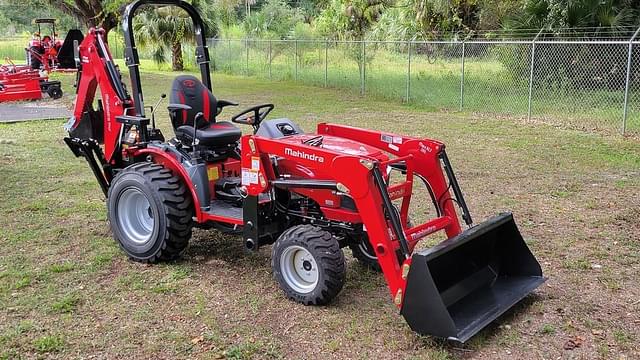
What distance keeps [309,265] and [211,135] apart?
1.44 meters

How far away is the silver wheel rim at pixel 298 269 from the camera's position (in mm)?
4191

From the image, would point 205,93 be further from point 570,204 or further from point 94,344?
point 570,204

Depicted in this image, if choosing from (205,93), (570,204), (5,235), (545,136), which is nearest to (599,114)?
(545,136)

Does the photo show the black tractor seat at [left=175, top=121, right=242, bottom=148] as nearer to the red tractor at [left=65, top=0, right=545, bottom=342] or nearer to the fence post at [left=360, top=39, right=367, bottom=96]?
the red tractor at [left=65, top=0, right=545, bottom=342]

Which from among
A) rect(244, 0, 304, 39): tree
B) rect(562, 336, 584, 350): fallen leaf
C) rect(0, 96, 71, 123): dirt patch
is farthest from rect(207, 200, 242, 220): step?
rect(244, 0, 304, 39): tree

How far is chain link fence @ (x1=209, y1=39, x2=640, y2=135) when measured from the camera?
1261 cm

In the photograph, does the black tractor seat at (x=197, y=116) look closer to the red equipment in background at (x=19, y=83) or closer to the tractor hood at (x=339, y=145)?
the tractor hood at (x=339, y=145)

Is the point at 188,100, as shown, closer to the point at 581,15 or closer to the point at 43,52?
the point at 581,15

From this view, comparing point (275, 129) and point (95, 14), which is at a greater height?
point (95, 14)

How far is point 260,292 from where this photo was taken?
14.8 ft

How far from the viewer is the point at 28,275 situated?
4.84m

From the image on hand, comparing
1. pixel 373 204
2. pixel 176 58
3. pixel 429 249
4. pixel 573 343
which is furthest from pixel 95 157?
pixel 176 58

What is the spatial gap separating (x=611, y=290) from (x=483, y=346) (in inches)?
54.5

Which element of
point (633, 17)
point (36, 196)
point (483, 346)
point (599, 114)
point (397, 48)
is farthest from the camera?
point (397, 48)
